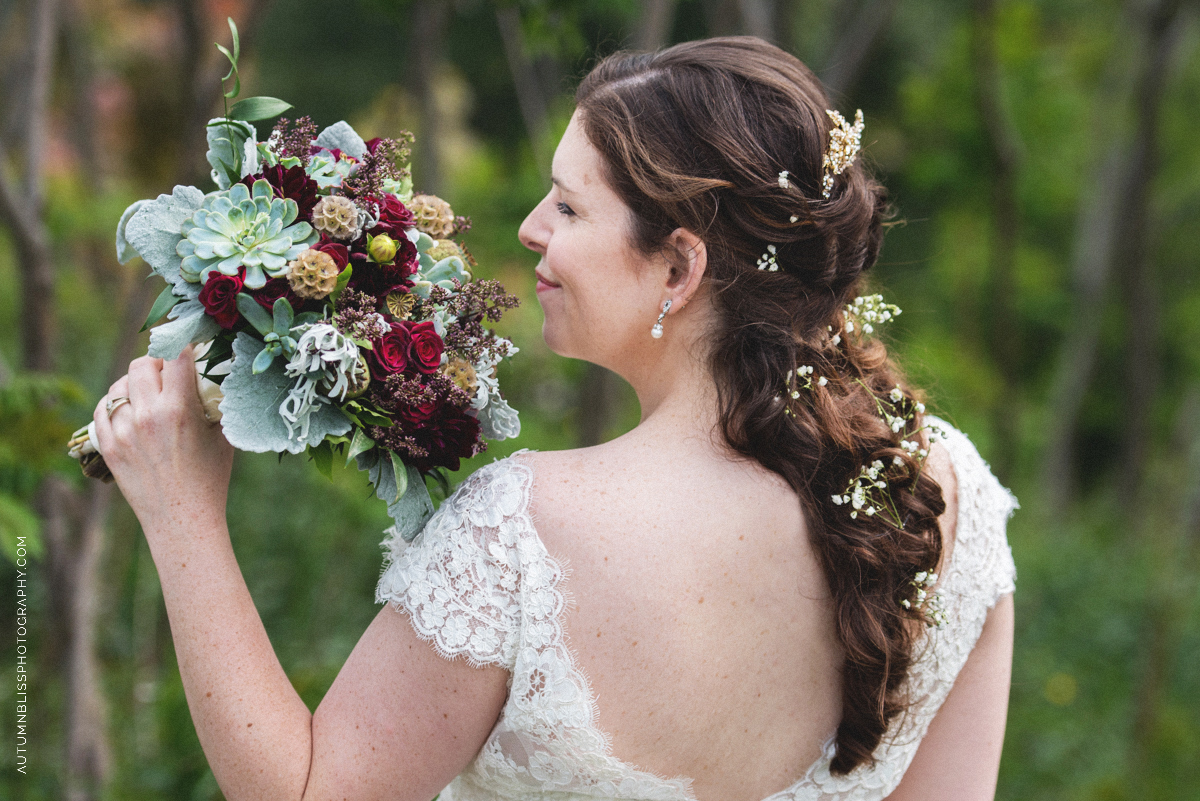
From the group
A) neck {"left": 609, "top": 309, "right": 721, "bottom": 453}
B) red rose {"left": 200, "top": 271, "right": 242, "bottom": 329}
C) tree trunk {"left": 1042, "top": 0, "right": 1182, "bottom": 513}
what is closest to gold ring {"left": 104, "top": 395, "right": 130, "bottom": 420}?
red rose {"left": 200, "top": 271, "right": 242, "bottom": 329}

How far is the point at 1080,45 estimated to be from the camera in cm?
1193

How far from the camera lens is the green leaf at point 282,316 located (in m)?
1.34

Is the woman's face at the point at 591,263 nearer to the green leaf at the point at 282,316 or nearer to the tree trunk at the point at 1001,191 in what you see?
the green leaf at the point at 282,316

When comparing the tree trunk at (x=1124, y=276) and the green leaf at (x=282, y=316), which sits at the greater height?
the green leaf at (x=282, y=316)

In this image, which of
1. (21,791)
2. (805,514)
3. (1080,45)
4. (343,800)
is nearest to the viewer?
(343,800)

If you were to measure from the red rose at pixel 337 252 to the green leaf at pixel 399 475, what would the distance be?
0.95ft

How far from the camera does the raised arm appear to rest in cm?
134

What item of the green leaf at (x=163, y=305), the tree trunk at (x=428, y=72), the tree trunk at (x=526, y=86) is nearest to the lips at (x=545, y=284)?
the green leaf at (x=163, y=305)

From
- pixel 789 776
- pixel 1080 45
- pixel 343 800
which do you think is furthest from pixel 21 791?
pixel 1080 45

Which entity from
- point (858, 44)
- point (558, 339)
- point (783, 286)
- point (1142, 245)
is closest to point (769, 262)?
point (783, 286)

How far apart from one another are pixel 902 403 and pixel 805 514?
13.4 inches

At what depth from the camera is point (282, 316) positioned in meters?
1.35

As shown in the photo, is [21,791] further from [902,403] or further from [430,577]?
[902,403]

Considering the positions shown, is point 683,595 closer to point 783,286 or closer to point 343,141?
Result: point 783,286
